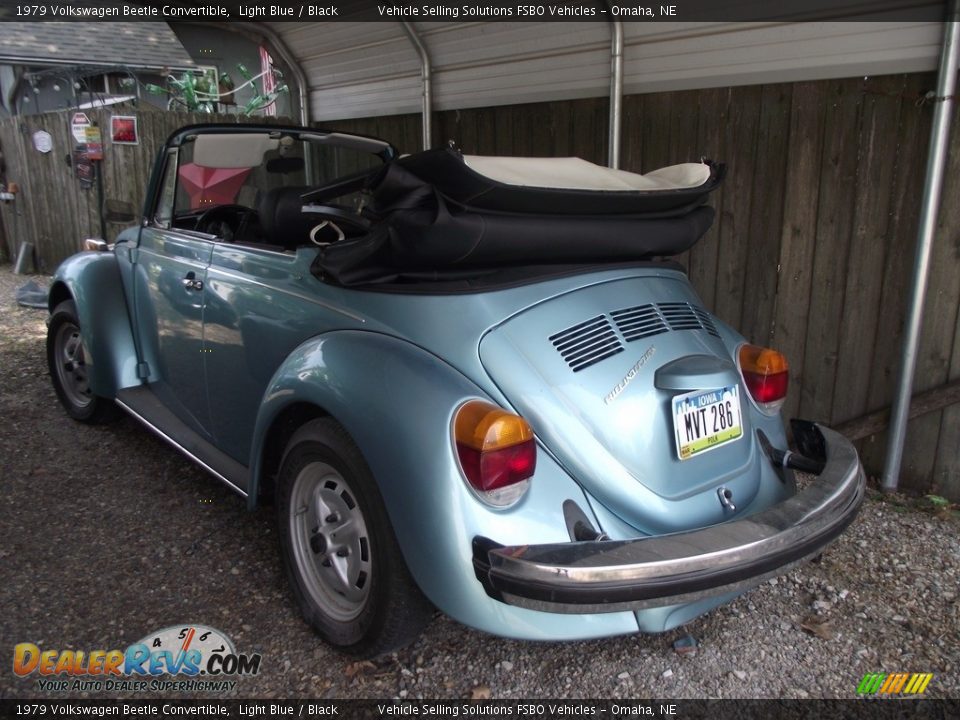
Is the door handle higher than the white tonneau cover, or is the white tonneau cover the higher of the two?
the white tonneau cover

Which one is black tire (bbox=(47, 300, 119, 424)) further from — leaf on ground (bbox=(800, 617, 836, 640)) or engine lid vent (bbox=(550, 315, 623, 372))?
leaf on ground (bbox=(800, 617, 836, 640))

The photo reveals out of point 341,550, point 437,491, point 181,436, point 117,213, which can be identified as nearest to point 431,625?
point 341,550

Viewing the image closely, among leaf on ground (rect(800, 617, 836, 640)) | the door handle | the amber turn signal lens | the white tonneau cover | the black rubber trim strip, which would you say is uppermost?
the white tonneau cover

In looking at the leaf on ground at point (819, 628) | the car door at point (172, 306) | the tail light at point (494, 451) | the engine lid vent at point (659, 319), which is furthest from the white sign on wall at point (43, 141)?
the leaf on ground at point (819, 628)

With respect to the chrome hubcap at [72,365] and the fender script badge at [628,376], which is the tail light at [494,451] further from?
the chrome hubcap at [72,365]

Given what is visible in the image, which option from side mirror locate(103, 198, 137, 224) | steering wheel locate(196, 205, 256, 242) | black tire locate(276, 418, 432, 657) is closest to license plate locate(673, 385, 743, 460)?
black tire locate(276, 418, 432, 657)

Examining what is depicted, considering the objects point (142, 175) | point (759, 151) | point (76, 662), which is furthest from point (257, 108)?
point (76, 662)

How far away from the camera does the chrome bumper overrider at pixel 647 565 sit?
1806mm

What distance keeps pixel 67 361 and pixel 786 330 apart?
14.2ft

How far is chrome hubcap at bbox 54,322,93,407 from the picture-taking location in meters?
4.37

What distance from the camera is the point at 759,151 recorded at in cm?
407

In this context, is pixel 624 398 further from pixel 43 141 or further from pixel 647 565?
pixel 43 141

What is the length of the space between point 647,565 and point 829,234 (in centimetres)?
274

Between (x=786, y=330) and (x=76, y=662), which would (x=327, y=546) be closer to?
(x=76, y=662)
